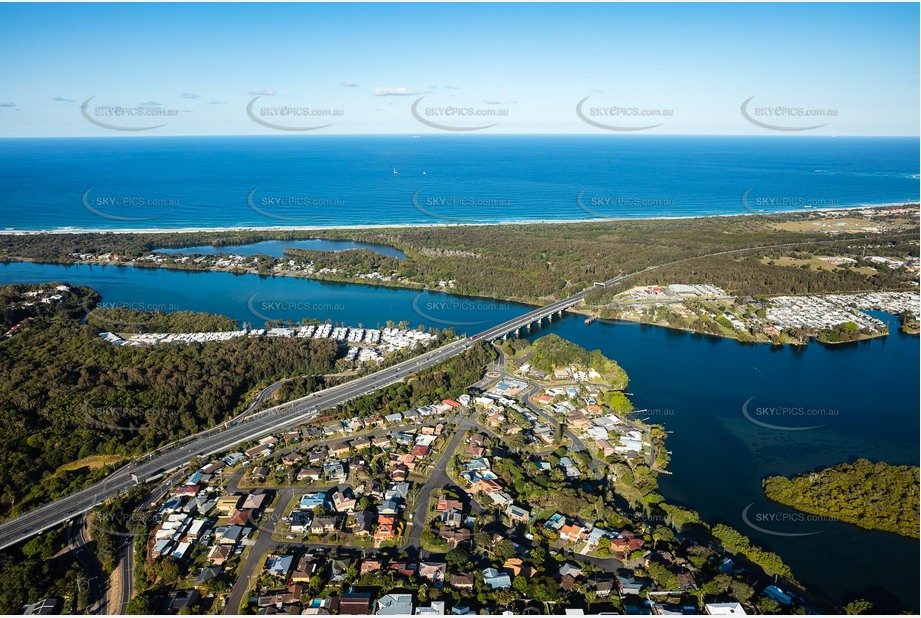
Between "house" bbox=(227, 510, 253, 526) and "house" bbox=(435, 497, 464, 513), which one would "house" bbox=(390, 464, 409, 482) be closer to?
"house" bbox=(435, 497, 464, 513)

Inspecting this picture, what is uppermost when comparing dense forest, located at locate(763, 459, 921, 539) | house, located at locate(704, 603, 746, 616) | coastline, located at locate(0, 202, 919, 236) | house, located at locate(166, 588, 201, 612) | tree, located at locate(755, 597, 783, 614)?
coastline, located at locate(0, 202, 919, 236)

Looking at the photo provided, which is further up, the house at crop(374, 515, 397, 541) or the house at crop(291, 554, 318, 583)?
the house at crop(374, 515, 397, 541)

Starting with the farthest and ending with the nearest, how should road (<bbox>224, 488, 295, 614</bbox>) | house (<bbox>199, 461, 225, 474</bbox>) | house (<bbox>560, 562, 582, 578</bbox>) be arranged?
1. house (<bbox>199, 461, 225, 474</bbox>)
2. house (<bbox>560, 562, 582, 578</bbox>)
3. road (<bbox>224, 488, 295, 614</bbox>)

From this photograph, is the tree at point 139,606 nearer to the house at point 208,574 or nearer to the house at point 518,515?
the house at point 208,574

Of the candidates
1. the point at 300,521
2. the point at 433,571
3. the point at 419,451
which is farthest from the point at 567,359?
the point at 300,521

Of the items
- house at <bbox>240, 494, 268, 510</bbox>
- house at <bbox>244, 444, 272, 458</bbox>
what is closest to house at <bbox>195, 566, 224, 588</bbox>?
house at <bbox>240, 494, 268, 510</bbox>

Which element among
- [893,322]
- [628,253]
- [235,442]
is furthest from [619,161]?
[235,442]
